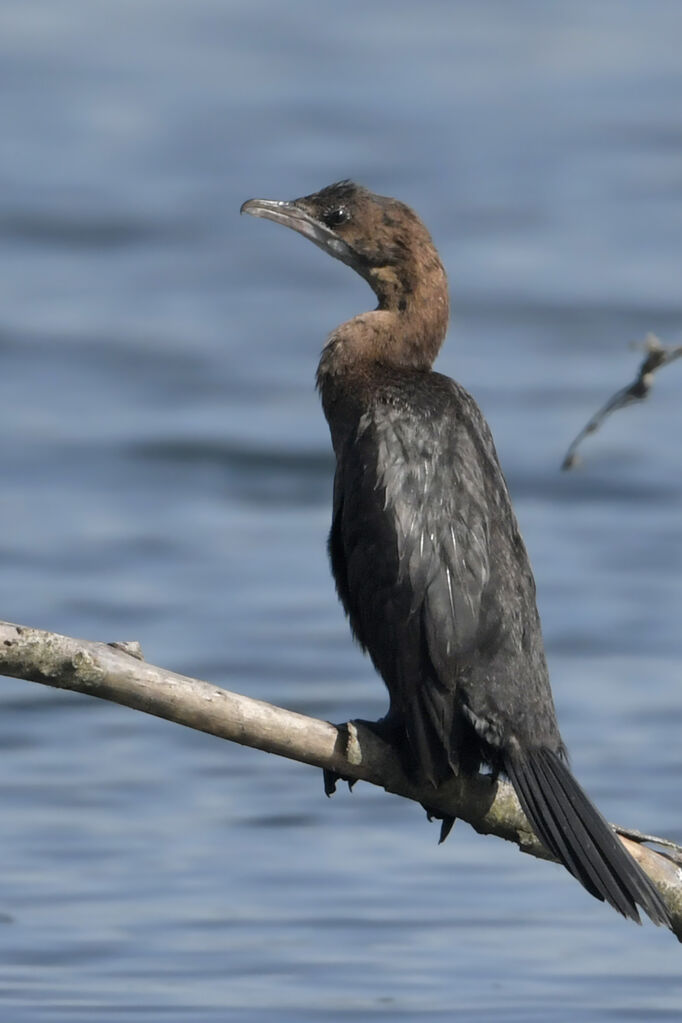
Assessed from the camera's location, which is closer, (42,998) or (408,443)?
(408,443)

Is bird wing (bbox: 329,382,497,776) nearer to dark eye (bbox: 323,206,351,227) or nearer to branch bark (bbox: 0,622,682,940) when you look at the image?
branch bark (bbox: 0,622,682,940)

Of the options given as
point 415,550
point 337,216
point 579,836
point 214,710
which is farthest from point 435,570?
point 337,216

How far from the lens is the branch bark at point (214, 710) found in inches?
184

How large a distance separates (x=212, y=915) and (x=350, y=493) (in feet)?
10.6

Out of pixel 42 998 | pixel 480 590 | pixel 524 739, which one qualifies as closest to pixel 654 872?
pixel 524 739

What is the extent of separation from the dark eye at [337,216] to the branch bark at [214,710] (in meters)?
1.67

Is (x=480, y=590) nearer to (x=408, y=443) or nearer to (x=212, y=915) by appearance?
(x=408, y=443)

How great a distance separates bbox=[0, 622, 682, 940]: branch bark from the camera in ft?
15.3

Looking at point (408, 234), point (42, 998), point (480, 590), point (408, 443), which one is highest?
point (408, 234)

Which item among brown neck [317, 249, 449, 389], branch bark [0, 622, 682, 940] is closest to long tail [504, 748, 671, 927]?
branch bark [0, 622, 682, 940]

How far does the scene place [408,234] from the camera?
6.22 meters

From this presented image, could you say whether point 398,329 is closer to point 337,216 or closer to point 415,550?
point 337,216

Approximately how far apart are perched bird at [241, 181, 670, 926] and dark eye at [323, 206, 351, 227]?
0.11 m

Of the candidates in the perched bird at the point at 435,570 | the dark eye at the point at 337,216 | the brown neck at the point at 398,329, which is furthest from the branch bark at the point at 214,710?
the dark eye at the point at 337,216
